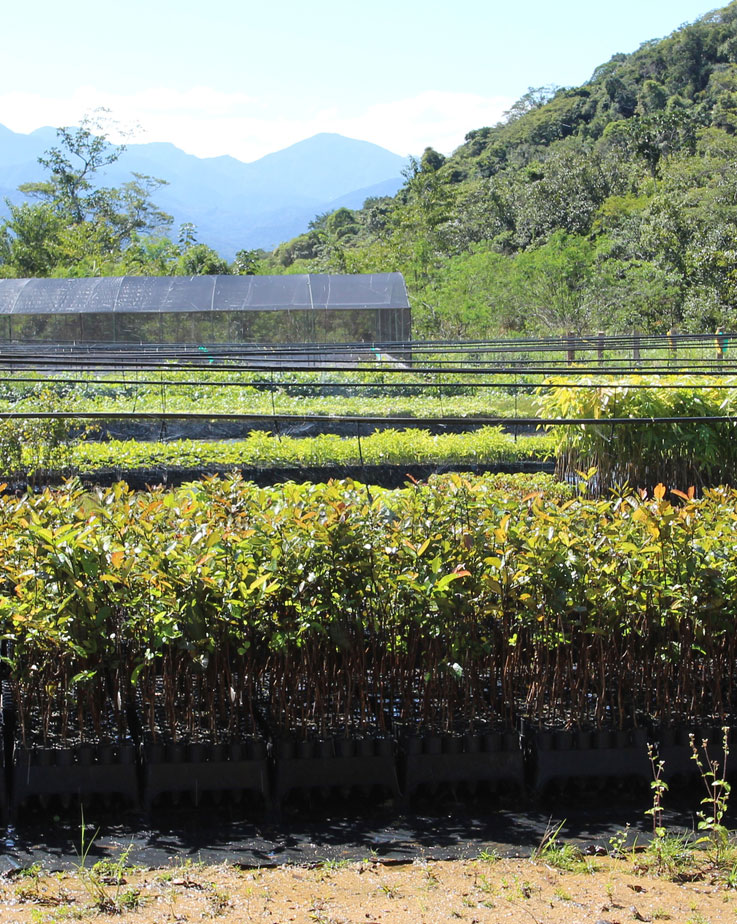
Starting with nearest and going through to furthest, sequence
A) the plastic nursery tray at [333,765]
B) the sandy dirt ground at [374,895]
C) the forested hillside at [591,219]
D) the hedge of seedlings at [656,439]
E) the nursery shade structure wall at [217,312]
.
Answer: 1. the sandy dirt ground at [374,895]
2. the plastic nursery tray at [333,765]
3. the hedge of seedlings at [656,439]
4. the nursery shade structure wall at [217,312]
5. the forested hillside at [591,219]

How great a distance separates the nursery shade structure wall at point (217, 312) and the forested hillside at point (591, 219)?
228 inches

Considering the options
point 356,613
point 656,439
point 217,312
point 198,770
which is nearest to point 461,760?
point 356,613

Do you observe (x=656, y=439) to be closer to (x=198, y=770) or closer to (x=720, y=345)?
(x=720, y=345)

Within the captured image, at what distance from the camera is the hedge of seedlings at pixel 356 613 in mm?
3275

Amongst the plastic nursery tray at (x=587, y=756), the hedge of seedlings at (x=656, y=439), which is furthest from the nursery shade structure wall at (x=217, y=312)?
the plastic nursery tray at (x=587, y=756)

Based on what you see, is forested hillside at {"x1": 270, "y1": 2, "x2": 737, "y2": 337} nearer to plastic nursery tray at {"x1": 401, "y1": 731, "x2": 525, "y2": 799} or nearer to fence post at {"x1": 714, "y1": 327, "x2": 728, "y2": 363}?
fence post at {"x1": 714, "y1": 327, "x2": 728, "y2": 363}

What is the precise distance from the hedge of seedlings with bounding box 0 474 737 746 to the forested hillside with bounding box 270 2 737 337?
68.4 ft

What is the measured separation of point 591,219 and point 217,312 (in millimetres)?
18117

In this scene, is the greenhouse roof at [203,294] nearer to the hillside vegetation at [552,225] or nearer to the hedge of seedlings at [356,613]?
the hillside vegetation at [552,225]

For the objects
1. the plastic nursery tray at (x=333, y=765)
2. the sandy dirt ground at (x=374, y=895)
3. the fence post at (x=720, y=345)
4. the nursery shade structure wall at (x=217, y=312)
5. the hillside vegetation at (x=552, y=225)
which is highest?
the hillside vegetation at (x=552, y=225)

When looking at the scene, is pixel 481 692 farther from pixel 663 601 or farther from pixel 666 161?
pixel 666 161

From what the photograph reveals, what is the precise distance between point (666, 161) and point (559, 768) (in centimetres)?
3355

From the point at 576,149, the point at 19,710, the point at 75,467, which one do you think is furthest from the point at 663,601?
the point at 576,149

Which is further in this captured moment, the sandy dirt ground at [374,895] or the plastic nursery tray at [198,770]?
the plastic nursery tray at [198,770]
